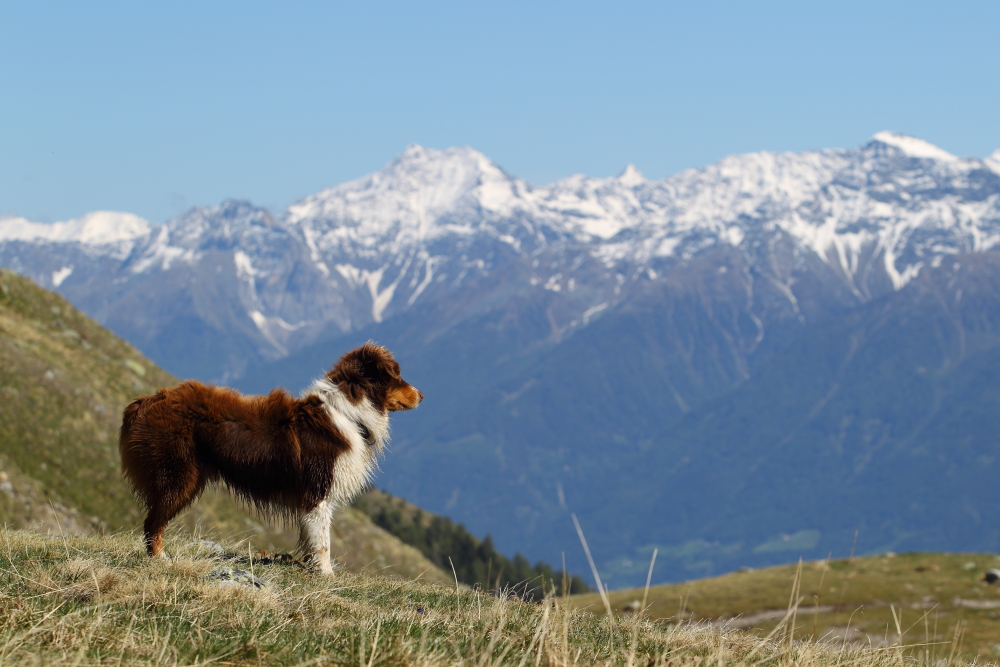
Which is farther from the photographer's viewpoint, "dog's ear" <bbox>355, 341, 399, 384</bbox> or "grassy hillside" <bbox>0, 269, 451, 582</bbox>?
"grassy hillside" <bbox>0, 269, 451, 582</bbox>

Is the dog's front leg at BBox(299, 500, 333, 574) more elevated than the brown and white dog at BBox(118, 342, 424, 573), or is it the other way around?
the brown and white dog at BBox(118, 342, 424, 573)

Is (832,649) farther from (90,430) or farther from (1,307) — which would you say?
(1,307)

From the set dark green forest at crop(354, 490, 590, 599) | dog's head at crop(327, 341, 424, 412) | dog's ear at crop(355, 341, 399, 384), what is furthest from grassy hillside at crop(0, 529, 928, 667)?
dark green forest at crop(354, 490, 590, 599)

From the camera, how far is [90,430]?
3619 centimetres

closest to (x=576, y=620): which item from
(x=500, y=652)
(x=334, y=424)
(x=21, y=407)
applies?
(x=500, y=652)

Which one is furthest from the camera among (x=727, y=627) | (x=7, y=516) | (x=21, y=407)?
(x=21, y=407)

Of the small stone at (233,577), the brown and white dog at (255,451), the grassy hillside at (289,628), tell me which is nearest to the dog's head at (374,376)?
the brown and white dog at (255,451)

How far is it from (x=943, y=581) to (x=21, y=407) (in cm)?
Answer: 4919

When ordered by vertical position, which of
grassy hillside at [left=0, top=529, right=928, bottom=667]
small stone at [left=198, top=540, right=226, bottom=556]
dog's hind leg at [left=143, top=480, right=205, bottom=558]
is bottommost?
grassy hillside at [left=0, top=529, right=928, bottom=667]

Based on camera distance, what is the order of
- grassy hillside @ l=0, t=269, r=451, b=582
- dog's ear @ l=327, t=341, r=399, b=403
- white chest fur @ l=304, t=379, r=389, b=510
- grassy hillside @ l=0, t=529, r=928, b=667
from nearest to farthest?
grassy hillside @ l=0, t=529, r=928, b=667, white chest fur @ l=304, t=379, r=389, b=510, dog's ear @ l=327, t=341, r=399, b=403, grassy hillside @ l=0, t=269, r=451, b=582

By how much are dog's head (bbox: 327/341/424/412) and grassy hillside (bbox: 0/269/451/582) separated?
17.0m

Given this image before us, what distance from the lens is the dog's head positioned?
40.2ft

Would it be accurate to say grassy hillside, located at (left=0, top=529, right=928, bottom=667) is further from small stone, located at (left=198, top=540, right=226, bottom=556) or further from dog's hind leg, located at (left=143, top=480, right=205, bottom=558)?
small stone, located at (left=198, top=540, right=226, bottom=556)

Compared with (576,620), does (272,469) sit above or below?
above
